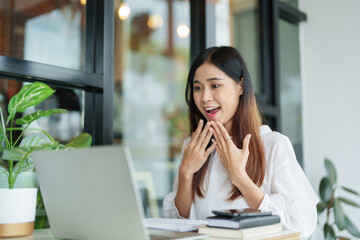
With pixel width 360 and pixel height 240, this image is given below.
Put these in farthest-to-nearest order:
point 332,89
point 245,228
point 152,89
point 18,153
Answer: point 152,89 < point 332,89 < point 18,153 < point 245,228

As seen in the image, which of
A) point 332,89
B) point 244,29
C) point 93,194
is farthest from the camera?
point 332,89

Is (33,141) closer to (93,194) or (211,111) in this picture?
(93,194)

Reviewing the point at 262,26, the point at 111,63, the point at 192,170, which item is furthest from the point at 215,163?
the point at 262,26

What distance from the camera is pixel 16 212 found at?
127 centimetres

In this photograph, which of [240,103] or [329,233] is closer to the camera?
[240,103]

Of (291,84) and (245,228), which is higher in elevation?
(291,84)

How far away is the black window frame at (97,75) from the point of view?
6.24 ft

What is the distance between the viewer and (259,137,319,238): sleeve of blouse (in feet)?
5.03

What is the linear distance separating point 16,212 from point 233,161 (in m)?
0.77

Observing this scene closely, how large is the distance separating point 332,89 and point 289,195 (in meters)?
2.05

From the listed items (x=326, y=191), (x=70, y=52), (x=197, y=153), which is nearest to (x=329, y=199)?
(x=326, y=191)

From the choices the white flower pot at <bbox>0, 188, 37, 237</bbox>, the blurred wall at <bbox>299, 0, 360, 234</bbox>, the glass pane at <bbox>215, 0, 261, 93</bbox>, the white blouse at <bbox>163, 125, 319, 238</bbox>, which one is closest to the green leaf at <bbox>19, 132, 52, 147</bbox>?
the white flower pot at <bbox>0, 188, 37, 237</bbox>

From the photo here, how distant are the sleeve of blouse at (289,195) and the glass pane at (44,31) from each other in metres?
1.01

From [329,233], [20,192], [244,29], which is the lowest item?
[329,233]
